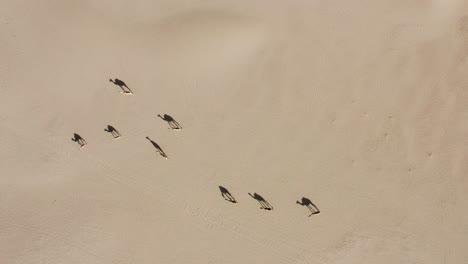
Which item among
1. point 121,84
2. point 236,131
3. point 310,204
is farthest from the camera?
point 121,84

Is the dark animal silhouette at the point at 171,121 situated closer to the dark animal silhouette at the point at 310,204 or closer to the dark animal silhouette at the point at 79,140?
the dark animal silhouette at the point at 79,140

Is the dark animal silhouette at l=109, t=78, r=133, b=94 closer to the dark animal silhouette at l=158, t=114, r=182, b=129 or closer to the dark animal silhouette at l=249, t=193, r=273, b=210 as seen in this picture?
the dark animal silhouette at l=158, t=114, r=182, b=129

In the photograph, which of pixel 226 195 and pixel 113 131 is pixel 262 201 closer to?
pixel 226 195

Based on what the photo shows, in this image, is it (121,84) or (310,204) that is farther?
(121,84)

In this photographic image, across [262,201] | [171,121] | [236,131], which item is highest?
[236,131]


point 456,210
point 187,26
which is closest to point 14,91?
point 187,26

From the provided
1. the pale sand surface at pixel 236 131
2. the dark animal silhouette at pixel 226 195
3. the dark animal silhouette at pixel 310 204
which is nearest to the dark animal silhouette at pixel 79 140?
the pale sand surface at pixel 236 131

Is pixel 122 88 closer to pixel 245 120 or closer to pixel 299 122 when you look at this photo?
pixel 245 120

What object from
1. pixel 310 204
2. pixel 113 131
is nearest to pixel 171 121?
pixel 113 131

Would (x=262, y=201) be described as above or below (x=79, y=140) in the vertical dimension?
above
